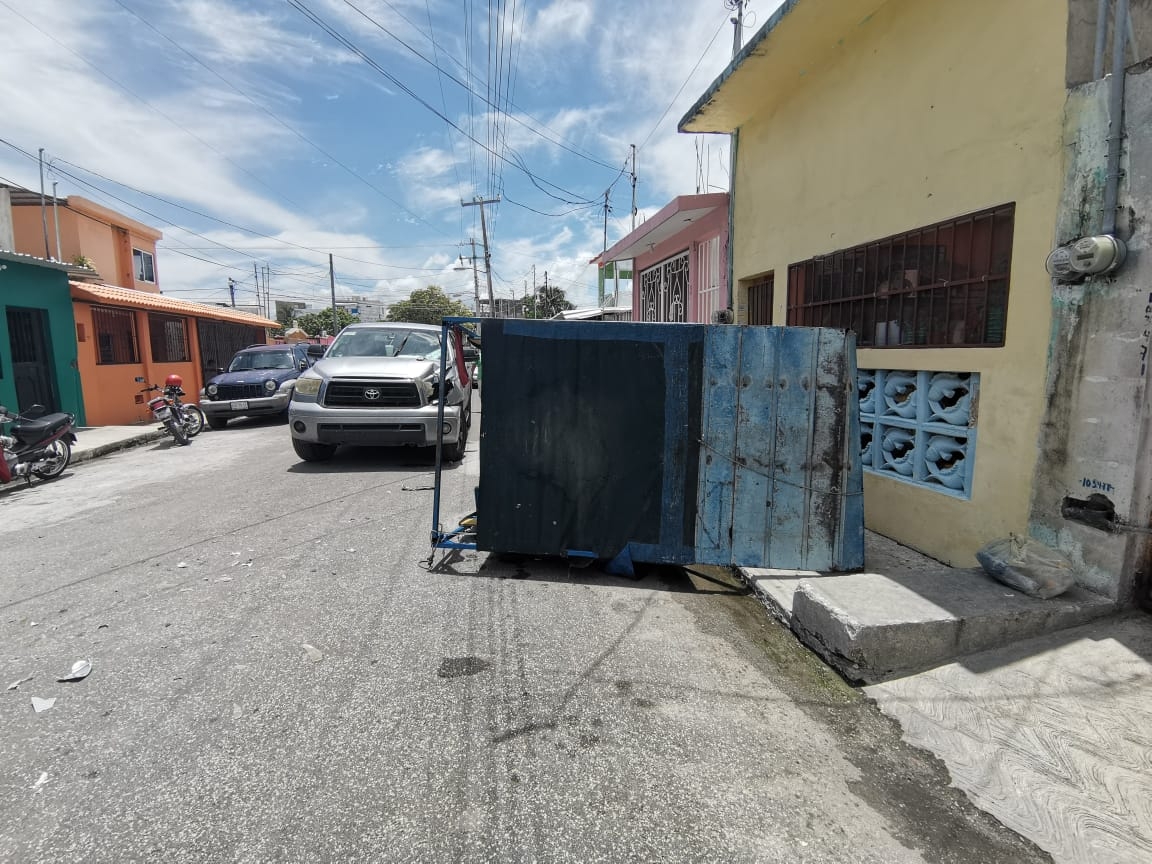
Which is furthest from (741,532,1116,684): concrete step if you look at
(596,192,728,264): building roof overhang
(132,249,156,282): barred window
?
(132,249,156,282): barred window

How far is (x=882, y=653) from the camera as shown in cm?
315

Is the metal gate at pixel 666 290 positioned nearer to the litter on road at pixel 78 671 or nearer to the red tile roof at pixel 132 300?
the litter on road at pixel 78 671

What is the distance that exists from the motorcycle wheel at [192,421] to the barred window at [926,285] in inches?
455

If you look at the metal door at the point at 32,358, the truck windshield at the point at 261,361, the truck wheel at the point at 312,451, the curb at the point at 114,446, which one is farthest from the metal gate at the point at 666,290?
the metal door at the point at 32,358

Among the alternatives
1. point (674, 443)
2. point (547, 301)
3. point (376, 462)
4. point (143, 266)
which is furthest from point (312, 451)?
point (547, 301)

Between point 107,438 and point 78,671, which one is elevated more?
point 107,438

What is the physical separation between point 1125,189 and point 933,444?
2.09 m

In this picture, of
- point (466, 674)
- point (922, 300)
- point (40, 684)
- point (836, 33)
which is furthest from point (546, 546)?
point (836, 33)

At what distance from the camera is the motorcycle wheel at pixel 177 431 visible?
11.0 metres

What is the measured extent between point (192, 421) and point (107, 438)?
4.59 feet

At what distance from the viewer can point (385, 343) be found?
29.7 ft

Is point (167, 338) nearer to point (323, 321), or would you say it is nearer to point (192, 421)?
point (192, 421)

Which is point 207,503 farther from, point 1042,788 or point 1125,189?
point 1125,189

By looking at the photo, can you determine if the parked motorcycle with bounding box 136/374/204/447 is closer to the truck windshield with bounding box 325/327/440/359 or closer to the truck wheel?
the truck wheel
